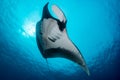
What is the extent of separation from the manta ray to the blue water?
0.63 metres

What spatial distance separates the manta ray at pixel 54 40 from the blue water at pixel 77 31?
631mm

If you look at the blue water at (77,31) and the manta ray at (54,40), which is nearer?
the manta ray at (54,40)

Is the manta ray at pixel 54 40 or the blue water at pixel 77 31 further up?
the blue water at pixel 77 31

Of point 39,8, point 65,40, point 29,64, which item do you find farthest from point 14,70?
point 65,40

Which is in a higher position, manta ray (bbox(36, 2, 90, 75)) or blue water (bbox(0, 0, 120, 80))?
blue water (bbox(0, 0, 120, 80))

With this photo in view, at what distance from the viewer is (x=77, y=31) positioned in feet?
26.5

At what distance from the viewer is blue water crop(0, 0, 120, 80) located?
A: 7.43 m

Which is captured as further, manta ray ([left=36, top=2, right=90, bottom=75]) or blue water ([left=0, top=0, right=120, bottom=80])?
blue water ([left=0, top=0, right=120, bottom=80])

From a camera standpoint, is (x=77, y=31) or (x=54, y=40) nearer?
(x=54, y=40)

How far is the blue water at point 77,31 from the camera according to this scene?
7.43 m

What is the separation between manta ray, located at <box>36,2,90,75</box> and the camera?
379 cm

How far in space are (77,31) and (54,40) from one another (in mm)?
4312

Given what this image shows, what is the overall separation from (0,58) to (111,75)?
9.61 m

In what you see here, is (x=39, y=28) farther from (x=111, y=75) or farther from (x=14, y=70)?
(x=14, y=70)
